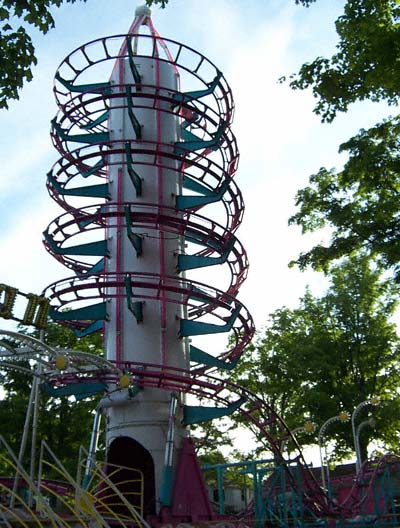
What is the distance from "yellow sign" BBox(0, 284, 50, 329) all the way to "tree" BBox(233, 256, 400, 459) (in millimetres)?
21546

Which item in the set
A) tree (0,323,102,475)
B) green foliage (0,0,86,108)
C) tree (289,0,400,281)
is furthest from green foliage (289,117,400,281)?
tree (0,323,102,475)

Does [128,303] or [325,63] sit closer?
[325,63]

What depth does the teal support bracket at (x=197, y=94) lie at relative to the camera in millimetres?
25513

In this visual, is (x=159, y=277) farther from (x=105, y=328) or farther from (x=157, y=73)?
(x=157, y=73)

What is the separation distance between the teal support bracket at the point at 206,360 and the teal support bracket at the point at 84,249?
4743 mm

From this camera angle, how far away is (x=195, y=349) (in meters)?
23.0

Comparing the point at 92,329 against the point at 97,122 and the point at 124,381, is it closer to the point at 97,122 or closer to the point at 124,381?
the point at 124,381

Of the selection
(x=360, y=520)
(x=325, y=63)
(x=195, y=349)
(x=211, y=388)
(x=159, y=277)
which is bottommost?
(x=360, y=520)

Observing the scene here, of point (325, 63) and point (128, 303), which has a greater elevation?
point (325, 63)

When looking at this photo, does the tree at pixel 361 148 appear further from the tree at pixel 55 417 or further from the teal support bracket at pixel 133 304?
the tree at pixel 55 417

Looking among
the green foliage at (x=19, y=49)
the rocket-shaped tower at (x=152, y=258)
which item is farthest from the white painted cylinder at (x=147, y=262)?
the green foliage at (x=19, y=49)

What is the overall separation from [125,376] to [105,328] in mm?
4640

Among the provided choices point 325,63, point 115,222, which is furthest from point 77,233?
point 325,63

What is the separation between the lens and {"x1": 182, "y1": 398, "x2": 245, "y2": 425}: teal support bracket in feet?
66.2
